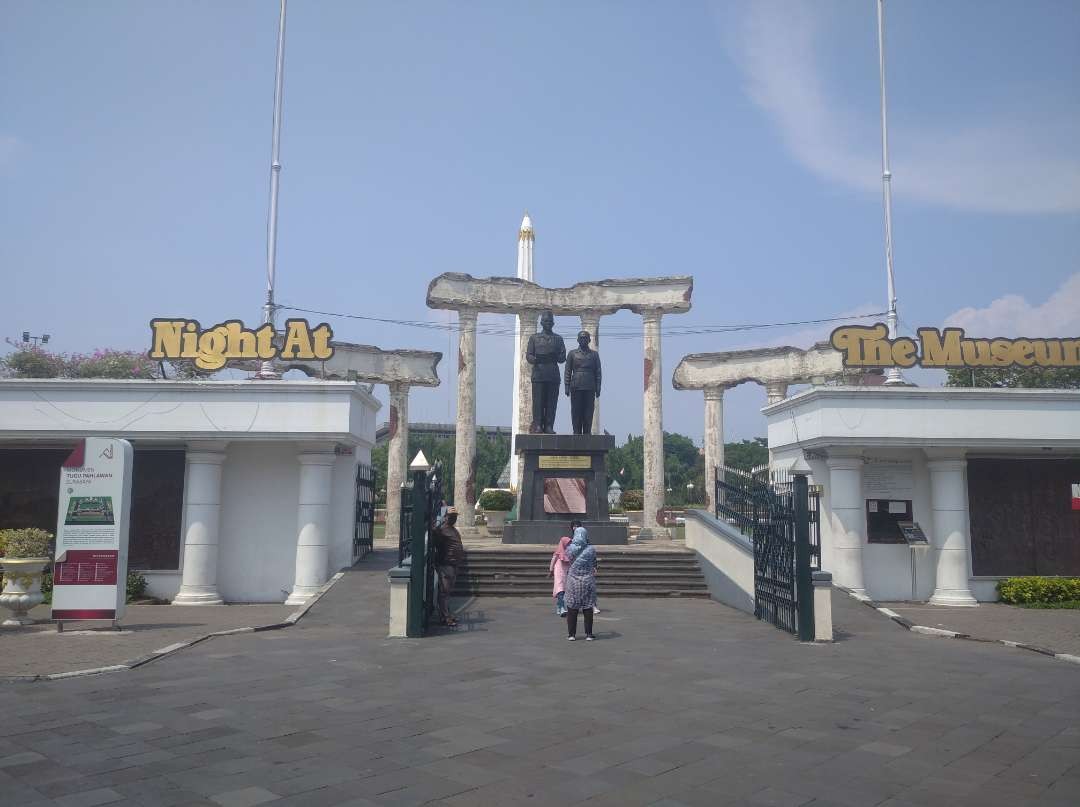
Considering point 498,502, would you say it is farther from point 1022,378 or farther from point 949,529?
point 1022,378

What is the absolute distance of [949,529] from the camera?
672 inches

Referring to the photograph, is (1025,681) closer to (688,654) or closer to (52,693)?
(688,654)

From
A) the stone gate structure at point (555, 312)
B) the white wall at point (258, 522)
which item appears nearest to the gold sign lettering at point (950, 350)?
the stone gate structure at point (555, 312)

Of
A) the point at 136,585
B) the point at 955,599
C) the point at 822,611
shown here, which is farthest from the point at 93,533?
the point at 955,599

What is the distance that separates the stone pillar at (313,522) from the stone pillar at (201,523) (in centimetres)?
160

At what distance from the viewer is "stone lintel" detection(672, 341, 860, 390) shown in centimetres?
2864

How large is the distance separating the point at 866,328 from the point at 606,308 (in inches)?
400

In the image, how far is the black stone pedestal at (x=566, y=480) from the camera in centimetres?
1805

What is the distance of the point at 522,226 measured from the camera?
4316 centimetres

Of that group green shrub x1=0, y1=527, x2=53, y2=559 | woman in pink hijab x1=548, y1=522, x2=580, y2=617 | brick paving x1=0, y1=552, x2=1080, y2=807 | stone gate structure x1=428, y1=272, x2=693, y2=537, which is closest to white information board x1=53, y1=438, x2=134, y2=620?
green shrub x1=0, y1=527, x2=53, y2=559

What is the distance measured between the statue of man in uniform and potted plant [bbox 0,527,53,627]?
10319mm

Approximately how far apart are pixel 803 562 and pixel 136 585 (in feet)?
41.7

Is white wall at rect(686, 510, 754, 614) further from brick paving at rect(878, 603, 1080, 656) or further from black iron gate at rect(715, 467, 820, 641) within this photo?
brick paving at rect(878, 603, 1080, 656)

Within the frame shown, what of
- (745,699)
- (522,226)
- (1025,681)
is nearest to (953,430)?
(1025,681)
